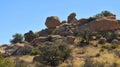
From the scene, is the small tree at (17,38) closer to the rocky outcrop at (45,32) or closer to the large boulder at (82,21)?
the rocky outcrop at (45,32)

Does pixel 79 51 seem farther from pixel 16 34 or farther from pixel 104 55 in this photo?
pixel 16 34

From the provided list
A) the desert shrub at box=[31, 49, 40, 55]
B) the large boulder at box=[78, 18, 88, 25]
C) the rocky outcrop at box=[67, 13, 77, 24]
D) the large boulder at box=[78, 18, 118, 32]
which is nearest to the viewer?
the desert shrub at box=[31, 49, 40, 55]

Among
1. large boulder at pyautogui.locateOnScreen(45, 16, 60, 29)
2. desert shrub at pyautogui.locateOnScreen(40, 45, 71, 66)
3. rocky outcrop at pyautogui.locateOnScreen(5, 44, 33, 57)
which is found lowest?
desert shrub at pyautogui.locateOnScreen(40, 45, 71, 66)

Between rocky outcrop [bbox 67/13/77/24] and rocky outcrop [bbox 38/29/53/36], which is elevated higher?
rocky outcrop [bbox 67/13/77/24]

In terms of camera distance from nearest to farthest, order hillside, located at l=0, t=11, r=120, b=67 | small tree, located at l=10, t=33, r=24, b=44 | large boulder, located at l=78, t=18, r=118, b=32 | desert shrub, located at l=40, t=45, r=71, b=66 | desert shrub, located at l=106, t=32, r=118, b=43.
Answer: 1. desert shrub, located at l=40, t=45, r=71, b=66
2. hillside, located at l=0, t=11, r=120, b=67
3. desert shrub, located at l=106, t=32, r=118, b=43
4. large boulder, located at l=78, t=18, r=118, b=32
5. small tree, located at l=10, t=33, r=24, b=44

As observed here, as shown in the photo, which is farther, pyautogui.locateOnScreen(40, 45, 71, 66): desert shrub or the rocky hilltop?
the rocky hilltop

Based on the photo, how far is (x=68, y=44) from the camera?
64750 millimetres

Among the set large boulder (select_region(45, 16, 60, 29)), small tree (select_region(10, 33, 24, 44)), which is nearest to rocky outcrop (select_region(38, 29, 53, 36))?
large boulder (select_region(45, 16, 60, 29))

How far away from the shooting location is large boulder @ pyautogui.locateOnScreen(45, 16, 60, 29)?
76.6m

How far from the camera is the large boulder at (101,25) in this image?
71.1m

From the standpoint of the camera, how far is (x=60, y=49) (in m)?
57.0

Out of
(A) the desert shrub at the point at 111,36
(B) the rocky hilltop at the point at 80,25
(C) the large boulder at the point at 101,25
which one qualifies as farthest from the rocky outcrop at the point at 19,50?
(A) the desert shrub at the point at 111,36

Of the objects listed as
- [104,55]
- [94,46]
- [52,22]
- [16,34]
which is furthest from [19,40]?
[104,55]

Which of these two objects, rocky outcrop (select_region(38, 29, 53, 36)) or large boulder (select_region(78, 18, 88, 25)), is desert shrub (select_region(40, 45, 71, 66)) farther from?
rocky outcrop (select_region(38, 29, 53, 36))
